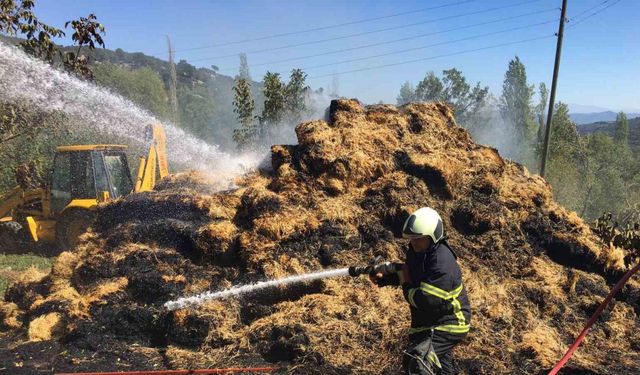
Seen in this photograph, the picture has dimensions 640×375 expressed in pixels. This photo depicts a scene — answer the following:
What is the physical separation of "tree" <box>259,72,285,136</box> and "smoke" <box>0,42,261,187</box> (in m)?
3.77

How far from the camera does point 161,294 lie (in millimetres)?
6047

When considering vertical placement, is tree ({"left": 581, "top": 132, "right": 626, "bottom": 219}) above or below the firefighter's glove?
below

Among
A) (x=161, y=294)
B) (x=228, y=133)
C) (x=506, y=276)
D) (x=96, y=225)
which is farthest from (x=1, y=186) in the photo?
(x=228, y=133)

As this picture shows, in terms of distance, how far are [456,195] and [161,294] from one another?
14.9ft

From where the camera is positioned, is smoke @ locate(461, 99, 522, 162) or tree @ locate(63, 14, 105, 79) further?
smoke @ locate(461, 99, 522, 162)

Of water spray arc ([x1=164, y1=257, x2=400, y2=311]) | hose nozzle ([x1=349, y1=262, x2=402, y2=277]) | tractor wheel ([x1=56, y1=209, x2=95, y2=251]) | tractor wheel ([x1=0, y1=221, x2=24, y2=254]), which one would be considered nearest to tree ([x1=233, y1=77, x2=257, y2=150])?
tractor wheel ([x1=56, y1=209, x2=95, y2=251])

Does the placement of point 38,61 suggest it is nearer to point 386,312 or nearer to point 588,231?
point 386,312

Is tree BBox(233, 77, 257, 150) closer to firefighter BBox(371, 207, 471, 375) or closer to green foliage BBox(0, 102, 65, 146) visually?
green foliage BBox(0, 102, 65, 146)

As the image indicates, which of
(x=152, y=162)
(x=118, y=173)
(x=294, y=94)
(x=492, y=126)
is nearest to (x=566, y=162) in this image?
(x=294, y=94)

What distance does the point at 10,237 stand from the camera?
11.6 m

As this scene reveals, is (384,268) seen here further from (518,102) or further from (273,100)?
(518,102)

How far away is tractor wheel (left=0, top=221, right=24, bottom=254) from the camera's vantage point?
11.5 metres

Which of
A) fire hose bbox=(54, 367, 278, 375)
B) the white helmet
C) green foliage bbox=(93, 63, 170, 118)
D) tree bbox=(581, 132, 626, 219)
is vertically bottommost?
tree bbox=(581, 132, 626, 219)

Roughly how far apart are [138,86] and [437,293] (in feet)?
186
